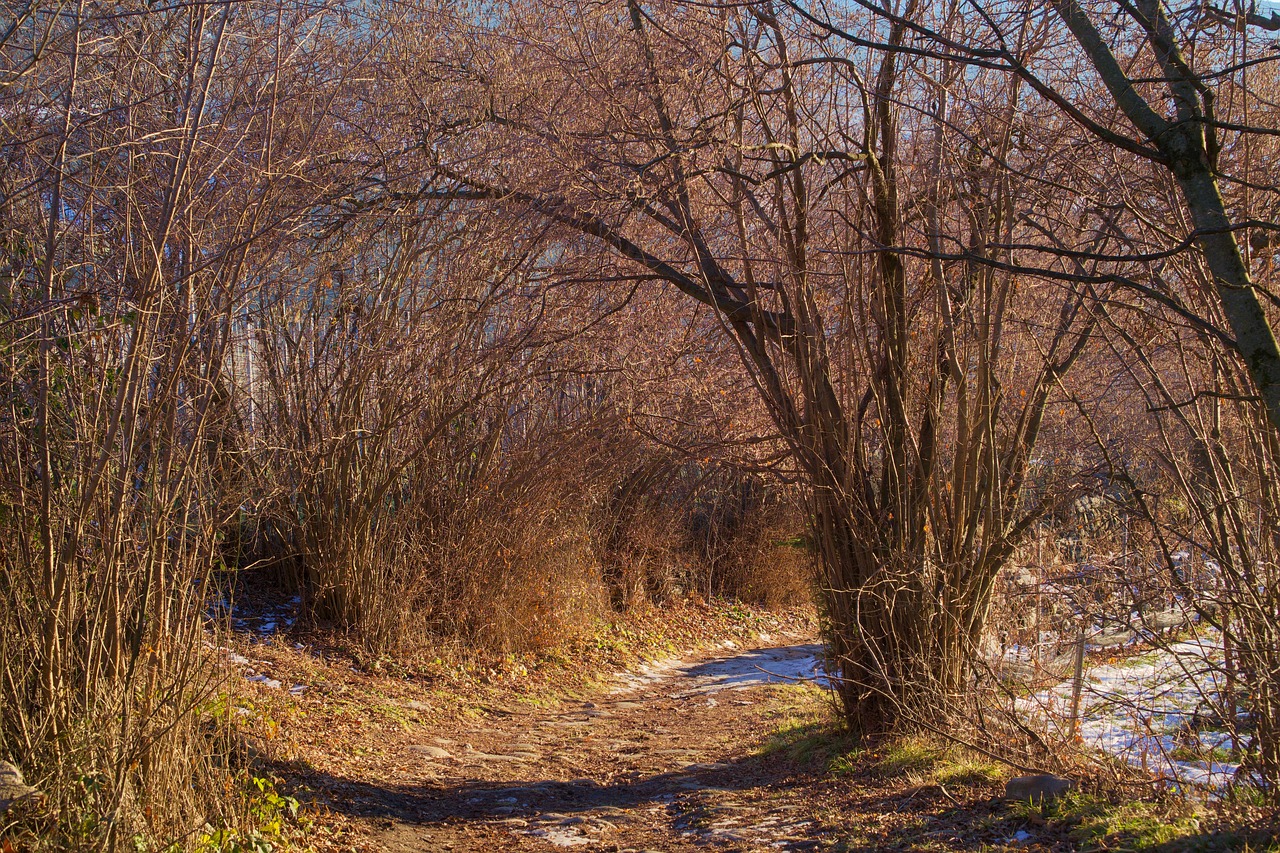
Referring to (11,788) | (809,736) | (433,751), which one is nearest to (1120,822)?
(809,736)

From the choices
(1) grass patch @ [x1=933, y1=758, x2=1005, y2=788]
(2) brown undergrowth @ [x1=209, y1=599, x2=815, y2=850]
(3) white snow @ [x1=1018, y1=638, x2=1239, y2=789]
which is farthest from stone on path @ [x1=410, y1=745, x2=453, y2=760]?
(3) white snow @ [x1=1018, y1=638, x2=1239, y2=789]

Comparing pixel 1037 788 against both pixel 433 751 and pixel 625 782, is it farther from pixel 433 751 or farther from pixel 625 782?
pixel 433 751

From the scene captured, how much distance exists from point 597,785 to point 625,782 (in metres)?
0.21

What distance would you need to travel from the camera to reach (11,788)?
11.0ft

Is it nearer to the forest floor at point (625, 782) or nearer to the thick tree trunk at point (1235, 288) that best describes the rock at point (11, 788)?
the forest floor at point (625, 782)

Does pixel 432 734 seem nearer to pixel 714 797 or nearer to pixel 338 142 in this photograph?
pixel 714 797

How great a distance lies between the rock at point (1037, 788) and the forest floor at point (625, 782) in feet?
0.24

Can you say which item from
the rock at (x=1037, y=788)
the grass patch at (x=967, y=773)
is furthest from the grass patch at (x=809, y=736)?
the rock at (x=1037, y=788)

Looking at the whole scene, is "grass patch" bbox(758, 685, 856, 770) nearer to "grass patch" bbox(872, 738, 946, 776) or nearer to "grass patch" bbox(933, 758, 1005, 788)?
"grass patch" bbox(872, 738, 946, 776)

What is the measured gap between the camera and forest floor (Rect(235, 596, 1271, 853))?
183 inches

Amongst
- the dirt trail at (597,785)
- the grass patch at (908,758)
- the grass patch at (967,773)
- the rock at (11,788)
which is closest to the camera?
the rock at (11,788)

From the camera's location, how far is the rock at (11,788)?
3.34 metres

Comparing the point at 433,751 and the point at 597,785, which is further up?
the point at 433,751

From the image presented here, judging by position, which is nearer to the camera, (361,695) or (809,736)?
(809,736)
